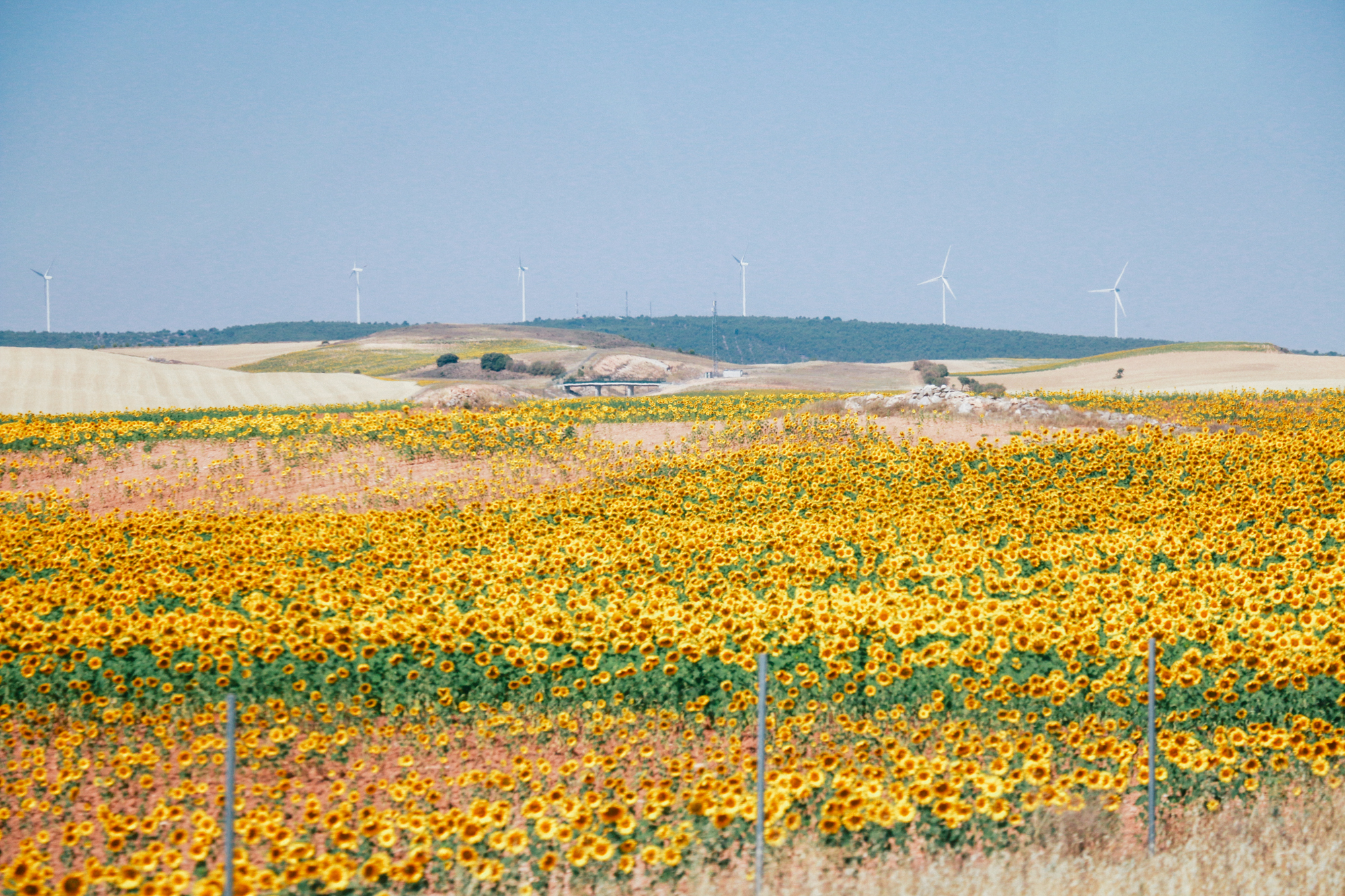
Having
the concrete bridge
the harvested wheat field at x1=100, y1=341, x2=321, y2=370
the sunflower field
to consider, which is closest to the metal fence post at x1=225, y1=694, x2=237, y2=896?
the sunflower field

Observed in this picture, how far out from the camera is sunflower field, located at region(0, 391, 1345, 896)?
622 centimetres

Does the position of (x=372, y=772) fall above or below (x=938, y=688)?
below

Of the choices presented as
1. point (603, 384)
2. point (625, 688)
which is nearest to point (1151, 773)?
point (625, 688)

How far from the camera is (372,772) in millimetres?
7809

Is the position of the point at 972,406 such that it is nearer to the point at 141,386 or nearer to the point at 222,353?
the point at 141,386

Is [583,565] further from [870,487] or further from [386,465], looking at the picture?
[386,465]

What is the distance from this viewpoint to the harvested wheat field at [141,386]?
5441 cm

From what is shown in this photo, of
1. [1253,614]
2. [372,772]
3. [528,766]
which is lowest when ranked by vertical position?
[372,772]

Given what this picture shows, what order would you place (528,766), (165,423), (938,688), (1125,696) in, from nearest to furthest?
(528,766)
(1125,696)
(938,688)
(165,423)

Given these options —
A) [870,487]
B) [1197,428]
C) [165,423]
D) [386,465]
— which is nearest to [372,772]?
[870,487]

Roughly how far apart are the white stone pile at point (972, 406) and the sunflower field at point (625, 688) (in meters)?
13.6

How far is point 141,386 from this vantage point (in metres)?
62.8

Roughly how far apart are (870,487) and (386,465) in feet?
47.4

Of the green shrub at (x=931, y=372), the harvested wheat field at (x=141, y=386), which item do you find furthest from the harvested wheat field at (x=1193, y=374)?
the harvested wheat field at (x=141, y=386)
